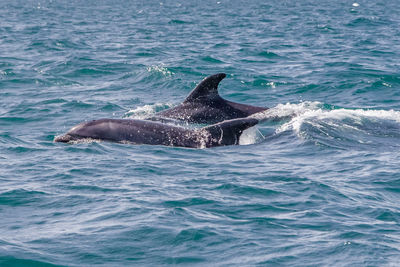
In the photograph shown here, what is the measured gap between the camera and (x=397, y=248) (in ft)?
29.3

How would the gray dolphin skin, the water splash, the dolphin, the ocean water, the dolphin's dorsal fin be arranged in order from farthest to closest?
the water splash
the gray dolphin skin
the dolphin's dorsal fin
the dolphin
the ocean water

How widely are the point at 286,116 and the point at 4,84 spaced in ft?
37.6

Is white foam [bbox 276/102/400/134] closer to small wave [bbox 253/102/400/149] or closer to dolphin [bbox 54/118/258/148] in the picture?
small wave [bbox 253/102/400/149]

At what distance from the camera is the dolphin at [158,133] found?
14914mm

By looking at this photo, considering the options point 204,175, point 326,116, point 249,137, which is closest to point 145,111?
point 249,137

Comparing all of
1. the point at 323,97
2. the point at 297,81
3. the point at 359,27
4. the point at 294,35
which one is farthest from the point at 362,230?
the point at 359,27

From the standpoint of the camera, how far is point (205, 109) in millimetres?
18250

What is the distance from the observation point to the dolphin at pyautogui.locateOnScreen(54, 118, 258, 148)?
14.9 m

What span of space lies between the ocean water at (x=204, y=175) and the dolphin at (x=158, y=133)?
0.32 m

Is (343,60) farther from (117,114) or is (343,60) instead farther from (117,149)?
(117,149)

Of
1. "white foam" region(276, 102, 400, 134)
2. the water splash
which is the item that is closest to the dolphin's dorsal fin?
the water splash

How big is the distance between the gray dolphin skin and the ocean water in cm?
108

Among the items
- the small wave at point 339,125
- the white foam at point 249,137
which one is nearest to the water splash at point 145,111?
the small wave at point 339,125

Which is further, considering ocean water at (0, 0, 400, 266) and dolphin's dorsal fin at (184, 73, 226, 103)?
dolphin's dorsal fin at (184, 73, 226, 103)
